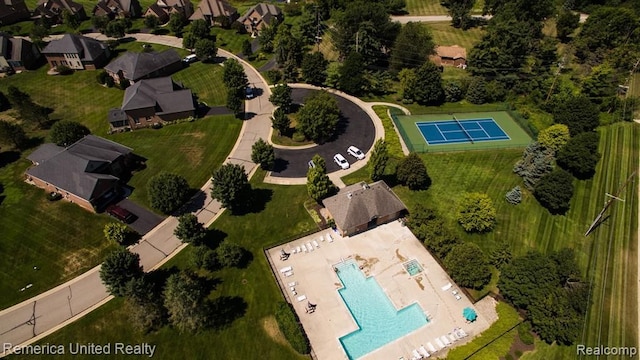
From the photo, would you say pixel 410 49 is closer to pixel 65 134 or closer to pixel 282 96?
pixel 282 96

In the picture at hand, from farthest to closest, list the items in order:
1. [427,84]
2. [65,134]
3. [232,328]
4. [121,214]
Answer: [427,84], [65,134], [121,214], [232,328]

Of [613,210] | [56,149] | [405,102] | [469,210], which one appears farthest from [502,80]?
[56,149]

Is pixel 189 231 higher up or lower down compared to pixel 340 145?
higher up

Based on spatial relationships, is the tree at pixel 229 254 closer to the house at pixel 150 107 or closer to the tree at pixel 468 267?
the tree at pixel 468 267

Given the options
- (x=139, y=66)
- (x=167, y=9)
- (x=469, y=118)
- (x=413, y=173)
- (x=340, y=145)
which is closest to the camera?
(x=413, y=173)

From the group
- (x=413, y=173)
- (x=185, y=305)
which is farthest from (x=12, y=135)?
(x=413, y=173)

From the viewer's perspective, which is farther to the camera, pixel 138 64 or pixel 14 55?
pixel 14 55

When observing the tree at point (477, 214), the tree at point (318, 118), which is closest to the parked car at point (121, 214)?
the tree at point (318, 118)
